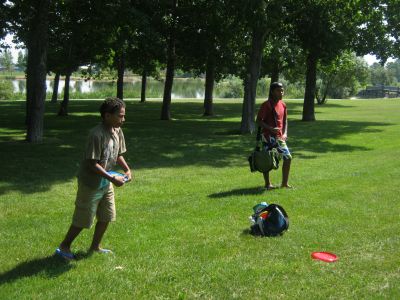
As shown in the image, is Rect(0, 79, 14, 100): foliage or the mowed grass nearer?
the mowed grass

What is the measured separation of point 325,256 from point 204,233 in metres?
1.50

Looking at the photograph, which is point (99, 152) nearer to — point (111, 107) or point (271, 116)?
point (111, 107)

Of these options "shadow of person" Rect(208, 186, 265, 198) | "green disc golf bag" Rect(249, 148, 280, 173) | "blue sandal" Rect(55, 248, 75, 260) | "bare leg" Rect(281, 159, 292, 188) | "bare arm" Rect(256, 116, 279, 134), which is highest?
"bare arm" Rect(256, 116, 279, 134)

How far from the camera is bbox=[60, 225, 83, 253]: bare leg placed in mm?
5129

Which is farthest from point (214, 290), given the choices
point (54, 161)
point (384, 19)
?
point (384, 19)

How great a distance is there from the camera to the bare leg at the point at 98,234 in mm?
5223

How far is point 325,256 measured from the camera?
529 cm

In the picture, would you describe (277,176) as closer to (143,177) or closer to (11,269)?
(143,177)

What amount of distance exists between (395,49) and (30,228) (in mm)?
24324

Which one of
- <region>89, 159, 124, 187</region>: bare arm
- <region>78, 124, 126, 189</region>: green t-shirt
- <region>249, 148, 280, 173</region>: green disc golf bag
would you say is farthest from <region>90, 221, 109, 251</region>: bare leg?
<region>249, 148, 280, 173</region>: green disc golf bag

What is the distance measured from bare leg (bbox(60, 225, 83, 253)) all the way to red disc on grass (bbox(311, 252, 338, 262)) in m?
2.33

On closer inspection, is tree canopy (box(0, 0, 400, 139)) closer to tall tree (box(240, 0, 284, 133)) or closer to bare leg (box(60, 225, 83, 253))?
tall tree (box(240, 0, 284, 133))

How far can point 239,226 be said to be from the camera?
21.4 feet

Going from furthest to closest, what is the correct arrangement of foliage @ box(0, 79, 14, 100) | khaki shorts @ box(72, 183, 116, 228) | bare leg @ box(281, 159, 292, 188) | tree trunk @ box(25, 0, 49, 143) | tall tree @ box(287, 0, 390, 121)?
foliage @ box(0, 79, 14, 100), tall tree @ box(287, 0, 390, 121), tree trunk @ box(25, 0, 49, 143), bare leg @ box(281, 159, 292, 188), khaki shorts @ box(72, 183, 116, 228)
